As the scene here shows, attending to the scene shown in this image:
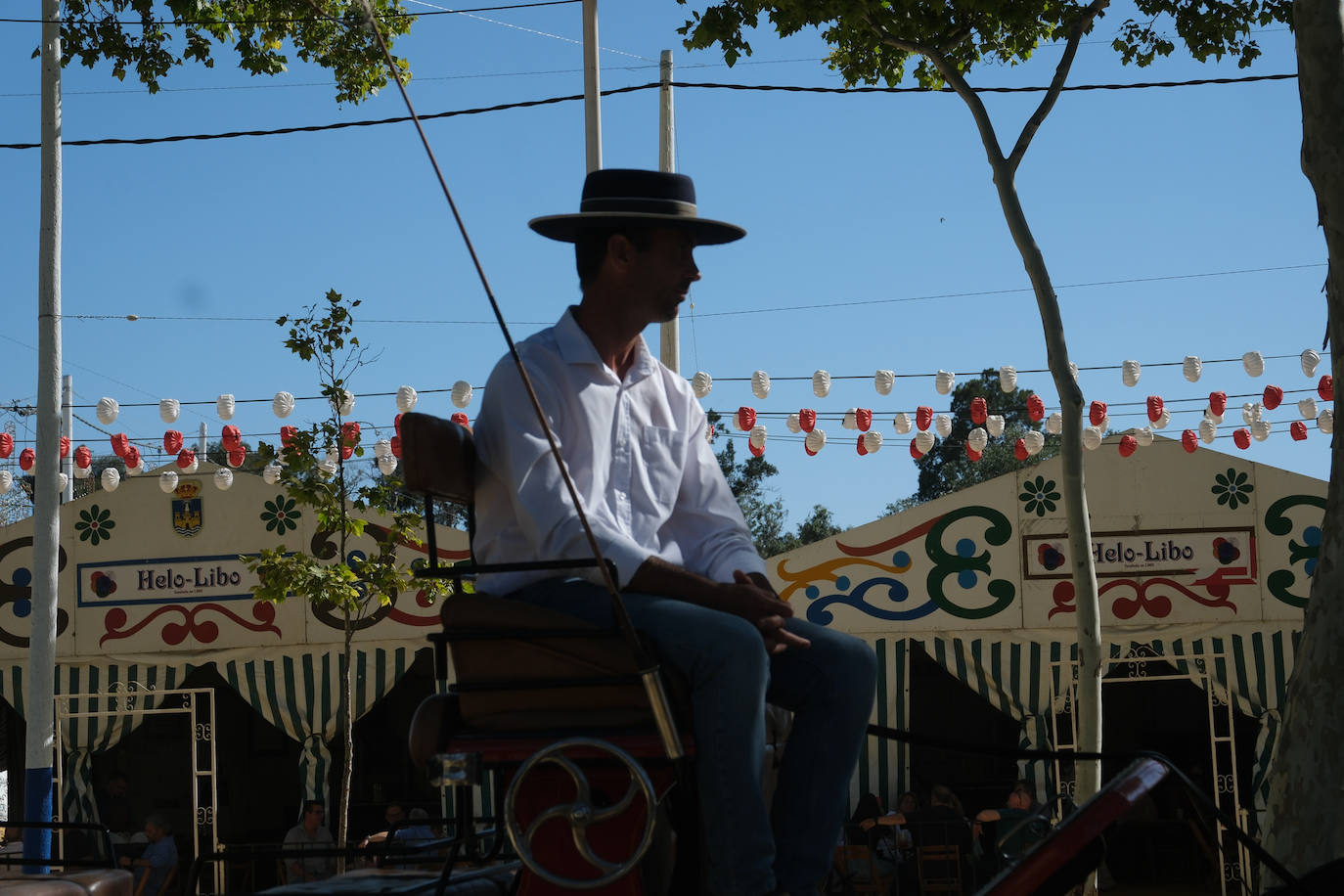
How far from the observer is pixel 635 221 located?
10.3ft

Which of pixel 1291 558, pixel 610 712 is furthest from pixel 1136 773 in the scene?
pixel 1291 558

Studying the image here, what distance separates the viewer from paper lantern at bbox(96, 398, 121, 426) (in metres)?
14.2

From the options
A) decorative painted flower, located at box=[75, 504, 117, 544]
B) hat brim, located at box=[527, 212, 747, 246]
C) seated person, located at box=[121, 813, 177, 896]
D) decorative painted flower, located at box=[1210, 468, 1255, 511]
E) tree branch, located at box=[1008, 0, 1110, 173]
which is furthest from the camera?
decorative painted flower, located at box=[75, 504, 117, 544]

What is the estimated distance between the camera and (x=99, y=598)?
48.7 ft

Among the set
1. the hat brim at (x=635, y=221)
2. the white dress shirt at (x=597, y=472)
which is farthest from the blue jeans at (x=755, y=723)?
the hat brim at (x=635, y=221)

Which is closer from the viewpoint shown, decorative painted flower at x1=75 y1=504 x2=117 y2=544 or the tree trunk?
the tree trunk

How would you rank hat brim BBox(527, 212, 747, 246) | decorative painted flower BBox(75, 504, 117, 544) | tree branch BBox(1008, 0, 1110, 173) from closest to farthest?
hat brim BBox(527, 212, 747, 246) < tree branch BBox(1008, 0, 1110, 173) < decorative painted flower BBox(75, 504, 117, 544)

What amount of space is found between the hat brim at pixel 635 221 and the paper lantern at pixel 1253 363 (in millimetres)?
11864

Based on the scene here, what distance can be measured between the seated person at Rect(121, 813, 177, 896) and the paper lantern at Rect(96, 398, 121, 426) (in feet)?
12.8

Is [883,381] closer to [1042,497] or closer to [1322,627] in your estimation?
[1042,497]

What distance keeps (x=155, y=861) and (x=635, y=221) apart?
11.5 metres

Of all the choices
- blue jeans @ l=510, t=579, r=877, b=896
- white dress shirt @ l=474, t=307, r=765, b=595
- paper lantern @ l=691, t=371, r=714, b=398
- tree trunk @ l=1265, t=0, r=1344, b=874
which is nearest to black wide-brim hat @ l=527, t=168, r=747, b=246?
white dress shirt @ l=474, t=307, r=765, b=595

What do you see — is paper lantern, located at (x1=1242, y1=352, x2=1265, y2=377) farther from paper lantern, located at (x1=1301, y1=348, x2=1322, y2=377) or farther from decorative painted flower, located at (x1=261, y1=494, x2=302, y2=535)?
decorative painted flower, located at (x1=261, y1=494, x2=302, y2=535)

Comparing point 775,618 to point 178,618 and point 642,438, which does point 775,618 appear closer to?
point 642,438
